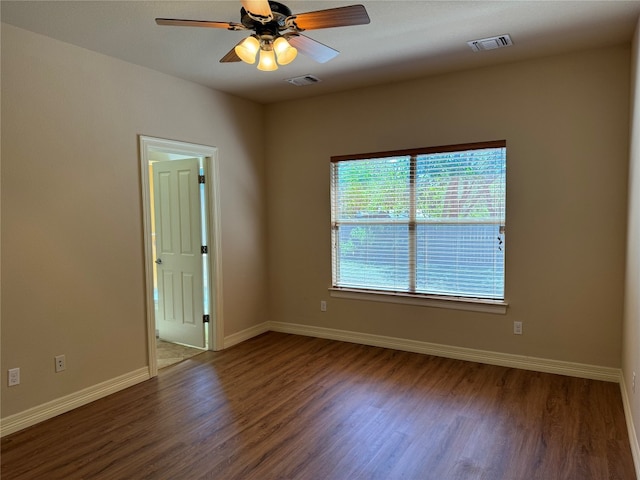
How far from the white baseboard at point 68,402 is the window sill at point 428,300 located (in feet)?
6.81

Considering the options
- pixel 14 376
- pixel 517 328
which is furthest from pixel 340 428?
pixel 14 376

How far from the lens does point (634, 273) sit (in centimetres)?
261

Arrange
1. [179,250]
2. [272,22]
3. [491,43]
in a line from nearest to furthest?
[272,22]
[491,43]
[179,250]

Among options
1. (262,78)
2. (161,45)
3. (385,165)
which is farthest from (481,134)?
(161,45)

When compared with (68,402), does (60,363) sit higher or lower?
higher

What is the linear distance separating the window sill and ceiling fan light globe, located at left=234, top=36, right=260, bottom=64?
8.88 feet

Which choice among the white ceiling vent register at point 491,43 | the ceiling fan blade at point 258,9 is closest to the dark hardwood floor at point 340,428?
the ceiling fan blade at point 258,9

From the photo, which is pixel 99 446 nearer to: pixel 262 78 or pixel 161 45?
pixel 161 45

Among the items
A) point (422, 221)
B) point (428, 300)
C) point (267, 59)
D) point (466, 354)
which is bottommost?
point (466, 354)

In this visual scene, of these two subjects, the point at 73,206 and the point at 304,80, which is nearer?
the point at 73,206

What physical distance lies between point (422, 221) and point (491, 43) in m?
1.59

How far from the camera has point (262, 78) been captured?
3.88m

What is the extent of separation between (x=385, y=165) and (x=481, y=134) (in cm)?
93

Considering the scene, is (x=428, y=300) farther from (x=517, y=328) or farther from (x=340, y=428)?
(x=340, y=428)
